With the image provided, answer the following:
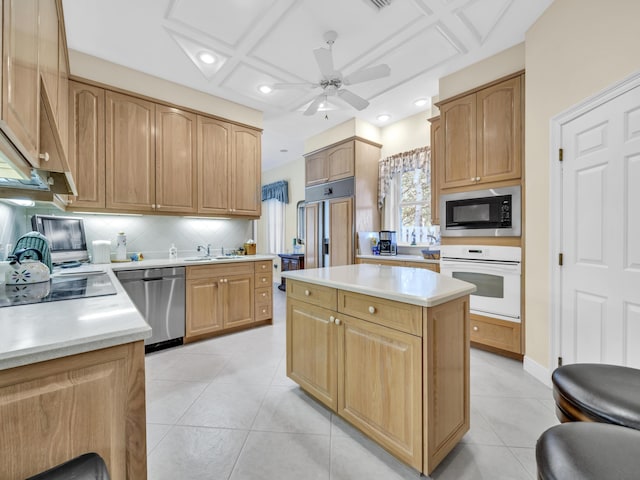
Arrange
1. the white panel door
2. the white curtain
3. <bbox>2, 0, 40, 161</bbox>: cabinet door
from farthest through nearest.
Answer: the white curtain → the white panel door → <bbox>2, 0, 40, 161</bbox>: cabinet door

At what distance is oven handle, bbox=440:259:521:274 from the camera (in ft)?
8.42

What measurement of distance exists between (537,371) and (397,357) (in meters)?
1.79

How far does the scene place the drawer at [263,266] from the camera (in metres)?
3.51

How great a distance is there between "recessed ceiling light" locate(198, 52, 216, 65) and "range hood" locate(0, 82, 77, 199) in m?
1.86

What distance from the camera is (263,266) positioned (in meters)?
3.57

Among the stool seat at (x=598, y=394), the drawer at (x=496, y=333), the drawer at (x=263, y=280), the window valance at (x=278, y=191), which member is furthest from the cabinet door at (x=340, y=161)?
the stool seat at (x=598, y=394)

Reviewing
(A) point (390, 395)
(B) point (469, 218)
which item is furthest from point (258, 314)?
(B) point (469, 218)

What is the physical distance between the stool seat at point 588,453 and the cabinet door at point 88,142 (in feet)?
11.7

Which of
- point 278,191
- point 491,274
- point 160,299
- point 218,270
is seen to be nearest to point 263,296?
point 218,270

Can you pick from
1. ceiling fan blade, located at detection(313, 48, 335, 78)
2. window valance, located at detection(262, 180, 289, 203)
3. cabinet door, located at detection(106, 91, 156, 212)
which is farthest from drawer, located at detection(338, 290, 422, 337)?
window valance, located at detection(262, 180, 289, 203)

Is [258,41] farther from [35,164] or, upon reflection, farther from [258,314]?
[258,314]

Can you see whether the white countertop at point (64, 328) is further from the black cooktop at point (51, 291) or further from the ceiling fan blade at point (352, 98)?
the ceiling fan blade at point (352, 98)

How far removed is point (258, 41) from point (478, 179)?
253 centimetres

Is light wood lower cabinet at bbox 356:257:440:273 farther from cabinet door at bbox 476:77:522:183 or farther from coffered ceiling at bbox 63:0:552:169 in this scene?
coffered ceiling at bbox 63:0:552:169
